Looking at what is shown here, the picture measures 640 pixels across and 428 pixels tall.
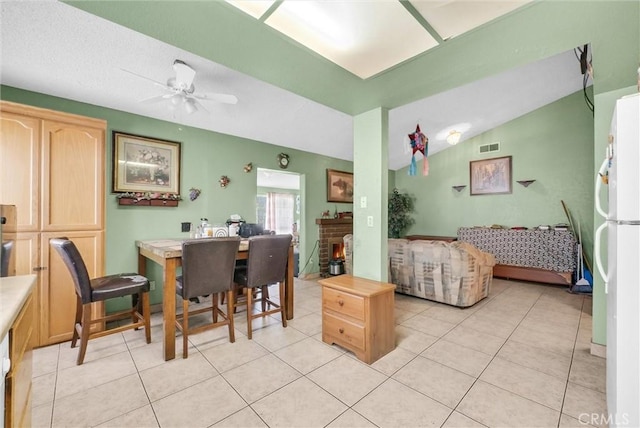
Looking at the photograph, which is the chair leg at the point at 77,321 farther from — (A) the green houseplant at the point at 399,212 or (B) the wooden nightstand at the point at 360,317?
(A) the green houseplant at the point at 399,212

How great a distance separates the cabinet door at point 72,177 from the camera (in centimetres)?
231

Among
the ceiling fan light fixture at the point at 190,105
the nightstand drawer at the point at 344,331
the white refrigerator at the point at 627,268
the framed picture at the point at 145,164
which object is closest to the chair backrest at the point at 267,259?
the nightstand drawer at the point at 344,331

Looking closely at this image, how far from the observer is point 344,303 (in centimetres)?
227

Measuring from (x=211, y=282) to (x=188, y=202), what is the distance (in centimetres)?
167

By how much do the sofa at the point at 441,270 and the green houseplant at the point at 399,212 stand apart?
2.90m

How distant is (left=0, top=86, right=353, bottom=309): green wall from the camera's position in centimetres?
300

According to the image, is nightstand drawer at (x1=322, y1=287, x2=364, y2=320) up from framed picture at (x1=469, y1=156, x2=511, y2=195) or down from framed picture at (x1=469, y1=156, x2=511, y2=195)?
down

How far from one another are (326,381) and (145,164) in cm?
312

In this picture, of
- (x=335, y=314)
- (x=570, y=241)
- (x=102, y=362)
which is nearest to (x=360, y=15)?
(x=335, y=314)

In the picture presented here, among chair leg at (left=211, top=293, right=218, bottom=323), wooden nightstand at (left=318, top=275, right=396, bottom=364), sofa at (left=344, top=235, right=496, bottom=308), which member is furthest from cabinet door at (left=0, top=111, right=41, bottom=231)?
sofa at (left=344, top=235, right=496, bottom=308)

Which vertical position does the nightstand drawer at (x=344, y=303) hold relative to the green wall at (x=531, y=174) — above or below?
below

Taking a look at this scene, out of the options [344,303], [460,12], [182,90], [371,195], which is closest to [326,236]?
[371,195]

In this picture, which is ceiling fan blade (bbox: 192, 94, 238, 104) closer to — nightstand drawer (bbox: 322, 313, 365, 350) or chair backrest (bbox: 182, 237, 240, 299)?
chair backrest (bbox: 182, 237, 240, 299)

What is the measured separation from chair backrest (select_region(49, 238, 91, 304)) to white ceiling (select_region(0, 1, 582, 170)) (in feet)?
4.50
